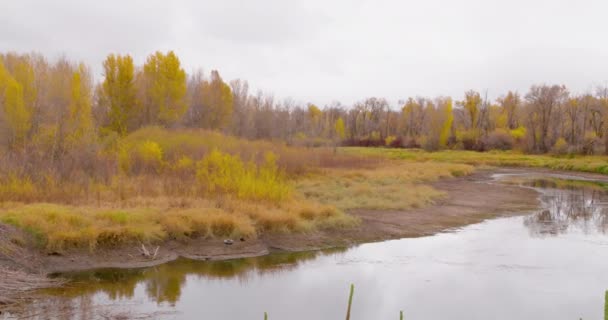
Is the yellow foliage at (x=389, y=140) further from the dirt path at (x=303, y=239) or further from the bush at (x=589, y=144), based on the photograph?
the dirt path at (x=303, y=239)

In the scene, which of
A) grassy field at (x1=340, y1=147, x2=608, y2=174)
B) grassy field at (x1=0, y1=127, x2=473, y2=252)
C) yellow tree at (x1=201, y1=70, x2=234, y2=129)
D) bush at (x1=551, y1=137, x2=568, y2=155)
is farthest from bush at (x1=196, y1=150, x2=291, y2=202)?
bush at (x1=551, y1=137, x2=568, y2=155)

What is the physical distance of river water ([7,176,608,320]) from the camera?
9211mm

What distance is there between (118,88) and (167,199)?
18422 mm

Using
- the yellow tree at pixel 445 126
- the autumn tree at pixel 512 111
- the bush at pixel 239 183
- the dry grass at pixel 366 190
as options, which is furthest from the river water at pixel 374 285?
the autumn tree at pixel 512 111

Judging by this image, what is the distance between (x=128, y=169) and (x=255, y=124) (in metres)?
28.3

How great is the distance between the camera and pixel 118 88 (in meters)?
31.4

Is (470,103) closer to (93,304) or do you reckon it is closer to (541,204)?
(541,204)

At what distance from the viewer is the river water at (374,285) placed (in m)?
9.21

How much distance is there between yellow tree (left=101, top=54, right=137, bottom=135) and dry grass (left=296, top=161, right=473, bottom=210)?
13.1 metres

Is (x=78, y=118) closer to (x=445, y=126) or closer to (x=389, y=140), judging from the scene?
(x=445, y=126)

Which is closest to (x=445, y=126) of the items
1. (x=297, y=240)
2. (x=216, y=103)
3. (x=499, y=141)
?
(x=499, y=141)

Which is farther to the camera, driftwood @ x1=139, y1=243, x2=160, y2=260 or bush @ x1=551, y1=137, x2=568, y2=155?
bush @ x1=551, y1=137, x2=568, y2=155

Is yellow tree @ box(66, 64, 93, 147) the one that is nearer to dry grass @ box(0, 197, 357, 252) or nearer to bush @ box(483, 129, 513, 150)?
dry grass @ box(0, 197, 357, 252)

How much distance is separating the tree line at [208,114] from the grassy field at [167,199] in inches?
97.1
